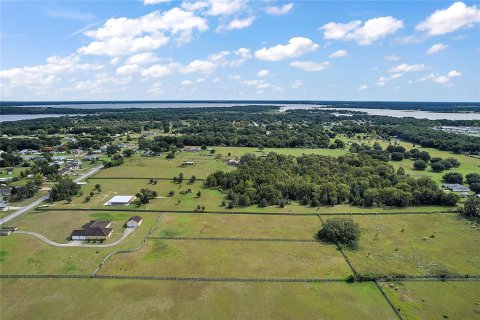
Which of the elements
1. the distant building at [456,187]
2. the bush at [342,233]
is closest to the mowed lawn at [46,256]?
the bush at [342,233]

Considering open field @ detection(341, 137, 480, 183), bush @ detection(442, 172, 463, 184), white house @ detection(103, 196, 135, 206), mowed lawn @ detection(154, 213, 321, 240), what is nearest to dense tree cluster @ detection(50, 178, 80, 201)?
white house @ detection(103, 196, 135, 206)

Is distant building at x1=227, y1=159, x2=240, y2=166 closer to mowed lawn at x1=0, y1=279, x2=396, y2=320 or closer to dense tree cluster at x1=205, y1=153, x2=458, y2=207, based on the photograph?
dense tree cluster at x1=205, y1=153, x2=458, y2=207

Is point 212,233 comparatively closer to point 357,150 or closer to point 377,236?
point 377,236

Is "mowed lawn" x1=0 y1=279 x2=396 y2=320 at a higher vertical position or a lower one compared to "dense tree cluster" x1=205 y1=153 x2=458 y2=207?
lower

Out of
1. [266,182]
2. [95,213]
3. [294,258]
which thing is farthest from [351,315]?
[95,213]

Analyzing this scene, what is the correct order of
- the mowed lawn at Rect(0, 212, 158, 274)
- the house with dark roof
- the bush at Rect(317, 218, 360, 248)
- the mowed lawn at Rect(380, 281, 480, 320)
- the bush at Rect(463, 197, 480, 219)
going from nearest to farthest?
1. the mowed lawn at Rect(380, 281, 480, 320)
2. the mowed lawn at Rect(0, 212, 158, 274)
3. the bush at Rect(317, 218, 360, 248)
4. the house with dark roof
5. the bush at Rect(463, 197, 480, 219)

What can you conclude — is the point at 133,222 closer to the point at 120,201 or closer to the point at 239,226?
the point at 120,201

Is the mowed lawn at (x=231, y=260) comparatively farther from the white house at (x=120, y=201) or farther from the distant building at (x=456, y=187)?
the distant building at (x=456, y=187)

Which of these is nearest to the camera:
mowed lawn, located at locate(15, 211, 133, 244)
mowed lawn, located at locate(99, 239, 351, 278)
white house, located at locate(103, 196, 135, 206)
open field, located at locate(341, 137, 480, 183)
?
mowed lawn, located at locate(99, 239, 351, 278)
